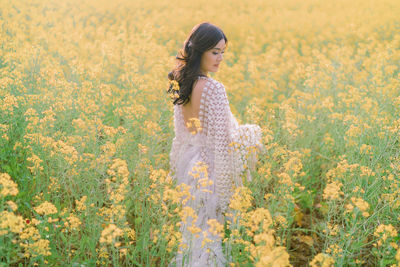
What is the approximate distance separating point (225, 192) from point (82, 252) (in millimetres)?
1130

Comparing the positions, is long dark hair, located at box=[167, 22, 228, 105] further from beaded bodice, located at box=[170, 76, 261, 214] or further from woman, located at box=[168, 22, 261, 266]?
beaded bodice, located at box=[170, 76, 261, 214]

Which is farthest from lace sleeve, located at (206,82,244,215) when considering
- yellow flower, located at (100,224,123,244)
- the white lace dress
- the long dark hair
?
yellow flower, located at (100,224,123,244)

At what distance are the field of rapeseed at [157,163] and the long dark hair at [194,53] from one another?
18cm

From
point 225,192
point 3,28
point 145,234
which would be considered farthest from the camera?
point 3,28

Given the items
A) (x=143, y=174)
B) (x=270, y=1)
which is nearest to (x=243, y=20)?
(x=270, y=1)

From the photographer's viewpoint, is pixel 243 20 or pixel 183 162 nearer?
pixel 183 162

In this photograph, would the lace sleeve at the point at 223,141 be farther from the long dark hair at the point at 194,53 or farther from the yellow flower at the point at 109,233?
the yellow flower at the point at 109,233

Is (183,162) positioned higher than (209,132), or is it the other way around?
(209,132)

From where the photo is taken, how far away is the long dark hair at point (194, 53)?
283cm

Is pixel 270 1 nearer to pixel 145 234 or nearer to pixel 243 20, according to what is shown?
pixel 243 20

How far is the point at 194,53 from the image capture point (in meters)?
2.90

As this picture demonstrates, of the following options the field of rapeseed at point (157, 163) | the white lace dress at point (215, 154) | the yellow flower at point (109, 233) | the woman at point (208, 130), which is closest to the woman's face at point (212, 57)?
the woman at point (208, 130)

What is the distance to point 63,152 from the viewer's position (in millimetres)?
2160

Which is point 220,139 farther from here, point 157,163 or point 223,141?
point 157,163
